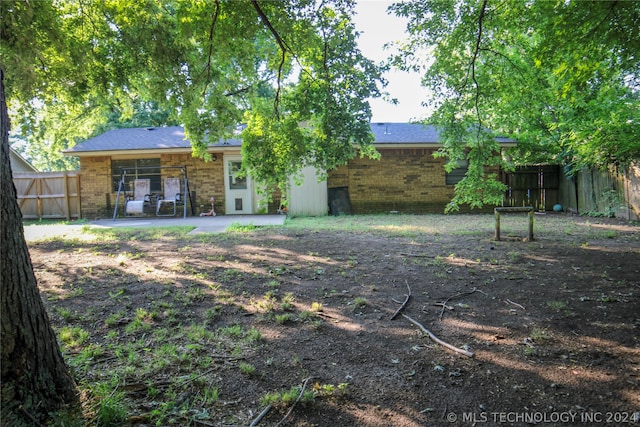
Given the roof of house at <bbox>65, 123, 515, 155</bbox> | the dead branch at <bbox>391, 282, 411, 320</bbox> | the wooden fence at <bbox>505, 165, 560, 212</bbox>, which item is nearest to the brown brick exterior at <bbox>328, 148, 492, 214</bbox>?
the roof of house at <bbox>65, 123, 515, 155</bbox>

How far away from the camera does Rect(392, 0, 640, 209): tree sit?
180 inches

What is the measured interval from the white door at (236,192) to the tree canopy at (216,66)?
6.07 m

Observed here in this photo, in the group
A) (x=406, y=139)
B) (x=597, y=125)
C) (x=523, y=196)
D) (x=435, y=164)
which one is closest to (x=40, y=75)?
(x=406, y=139)

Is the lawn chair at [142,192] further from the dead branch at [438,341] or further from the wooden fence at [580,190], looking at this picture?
the wooden fence at [580,190]

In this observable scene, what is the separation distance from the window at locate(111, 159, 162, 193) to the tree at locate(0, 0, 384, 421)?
20.9 feet

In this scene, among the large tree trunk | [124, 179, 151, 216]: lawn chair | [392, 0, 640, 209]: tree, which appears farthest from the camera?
Result: [124, 179, 151, 216]: lawn chair

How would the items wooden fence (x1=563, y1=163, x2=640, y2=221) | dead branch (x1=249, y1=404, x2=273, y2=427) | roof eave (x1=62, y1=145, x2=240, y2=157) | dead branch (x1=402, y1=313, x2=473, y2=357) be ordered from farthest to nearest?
roof eave (x1=62, y1=145, x2=240, y2=157), wooden fence (x1=563, y1=163, x2=640, y2=221), dead branch (x1=402, y1=313, x2=473, y2=357), dead branch (x1=249, y1=404, x2=273, y2=427)

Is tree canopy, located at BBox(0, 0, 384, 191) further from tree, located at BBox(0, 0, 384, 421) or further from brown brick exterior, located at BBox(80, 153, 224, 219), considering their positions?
brown brick exterior, located at BBox(80, 153, 224, 219)

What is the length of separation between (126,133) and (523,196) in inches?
657

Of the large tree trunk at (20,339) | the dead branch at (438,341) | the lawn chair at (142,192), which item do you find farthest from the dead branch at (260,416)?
the lawn chair at (142,192)

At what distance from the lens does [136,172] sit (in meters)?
14.1

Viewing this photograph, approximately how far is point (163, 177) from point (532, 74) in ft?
40.0

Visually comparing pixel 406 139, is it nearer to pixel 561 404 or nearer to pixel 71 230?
pixel 71 230

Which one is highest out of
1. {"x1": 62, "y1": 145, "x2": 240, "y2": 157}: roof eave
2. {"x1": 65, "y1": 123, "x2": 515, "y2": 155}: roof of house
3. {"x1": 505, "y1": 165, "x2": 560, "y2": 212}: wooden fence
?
{"x1": 65, "y1": 123, "x2": 515, "y2": 155}: roof of house
